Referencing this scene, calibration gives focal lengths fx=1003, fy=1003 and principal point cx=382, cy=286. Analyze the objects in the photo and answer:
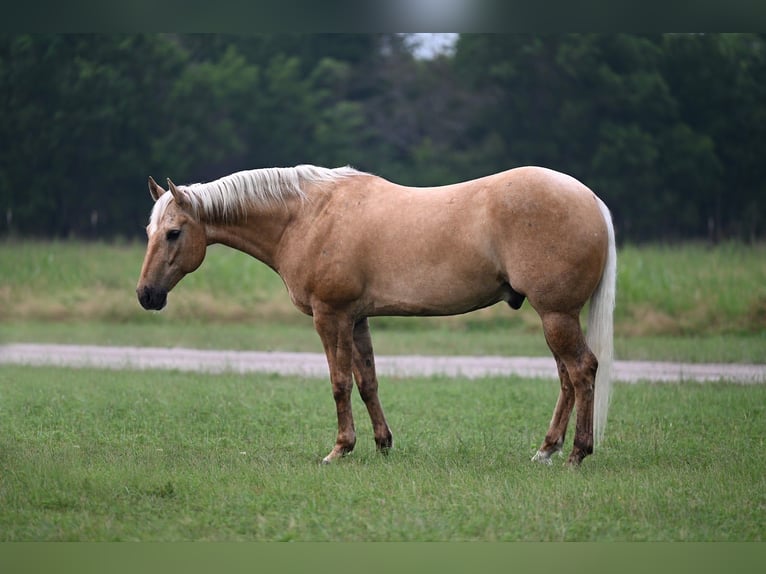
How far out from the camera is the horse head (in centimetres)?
754

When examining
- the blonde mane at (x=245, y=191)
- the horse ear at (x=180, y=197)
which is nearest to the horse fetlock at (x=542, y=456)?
the blonde mane at (x=245, y=191)

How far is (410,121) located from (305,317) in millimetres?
12399

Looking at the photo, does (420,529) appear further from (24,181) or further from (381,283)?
(24,181)

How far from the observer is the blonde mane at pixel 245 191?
7.63m

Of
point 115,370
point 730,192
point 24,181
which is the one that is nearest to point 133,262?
point 24,181

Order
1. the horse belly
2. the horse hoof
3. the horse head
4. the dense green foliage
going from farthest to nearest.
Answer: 1. the dense green foliage
2. the horse head
3. the horse hoof
4. the horse belly

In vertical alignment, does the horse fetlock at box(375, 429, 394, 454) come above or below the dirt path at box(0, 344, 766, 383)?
above

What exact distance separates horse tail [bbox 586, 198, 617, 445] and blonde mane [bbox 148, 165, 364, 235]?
7.11 feet

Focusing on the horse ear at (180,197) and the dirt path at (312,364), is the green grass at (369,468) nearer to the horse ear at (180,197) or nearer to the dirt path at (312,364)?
the dirt path at (312,364)

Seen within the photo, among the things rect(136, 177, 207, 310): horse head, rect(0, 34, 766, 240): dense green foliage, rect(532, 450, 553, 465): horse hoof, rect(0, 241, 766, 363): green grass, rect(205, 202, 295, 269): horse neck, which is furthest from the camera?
rect(0, 34, 766, 240): dense green foliage

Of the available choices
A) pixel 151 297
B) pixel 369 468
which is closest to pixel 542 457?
pixel 369 468

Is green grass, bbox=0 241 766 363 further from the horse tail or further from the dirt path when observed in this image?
the horse tail

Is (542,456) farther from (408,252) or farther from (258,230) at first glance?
(258,230)

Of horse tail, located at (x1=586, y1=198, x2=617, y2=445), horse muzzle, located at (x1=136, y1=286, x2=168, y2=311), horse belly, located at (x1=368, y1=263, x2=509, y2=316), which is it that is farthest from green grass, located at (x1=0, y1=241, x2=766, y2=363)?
horse muzzle, located at (x1=136, y1=286, x2=168, y2=311)
